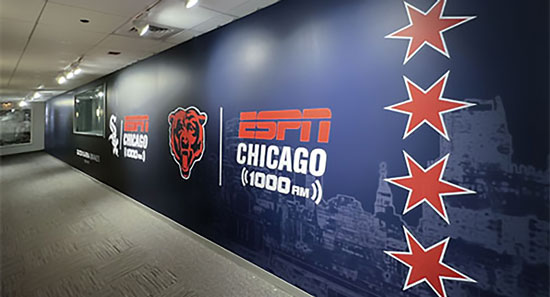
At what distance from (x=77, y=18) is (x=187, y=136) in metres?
1.73

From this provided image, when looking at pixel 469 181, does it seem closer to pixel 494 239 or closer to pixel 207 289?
pixel 494 239

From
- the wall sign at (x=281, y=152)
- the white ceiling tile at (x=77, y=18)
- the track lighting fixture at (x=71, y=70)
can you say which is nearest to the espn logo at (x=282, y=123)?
the wall sign at (x=281, y=152)

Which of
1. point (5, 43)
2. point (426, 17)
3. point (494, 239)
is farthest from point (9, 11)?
point (494, 239)

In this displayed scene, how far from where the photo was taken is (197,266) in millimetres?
3146

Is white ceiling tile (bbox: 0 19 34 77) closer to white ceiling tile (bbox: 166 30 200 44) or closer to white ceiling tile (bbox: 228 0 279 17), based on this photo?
white ceiling tile (bbox: 166 30 200 44)

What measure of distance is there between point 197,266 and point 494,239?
103 inches

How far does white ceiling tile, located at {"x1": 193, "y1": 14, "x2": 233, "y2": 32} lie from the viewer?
10.3ft

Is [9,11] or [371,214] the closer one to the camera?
[371,214]

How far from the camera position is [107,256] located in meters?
3.35

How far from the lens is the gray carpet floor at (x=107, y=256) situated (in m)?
2.71

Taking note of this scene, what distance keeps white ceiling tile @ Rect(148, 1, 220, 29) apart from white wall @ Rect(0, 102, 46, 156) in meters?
14.8

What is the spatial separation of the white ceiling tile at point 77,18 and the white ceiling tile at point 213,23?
0.79 meters

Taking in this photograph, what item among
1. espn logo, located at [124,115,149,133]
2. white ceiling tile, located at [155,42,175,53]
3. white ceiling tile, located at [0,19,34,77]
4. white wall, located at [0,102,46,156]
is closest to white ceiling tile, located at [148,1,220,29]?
white ceiling tile, located at [155,42,175,53]

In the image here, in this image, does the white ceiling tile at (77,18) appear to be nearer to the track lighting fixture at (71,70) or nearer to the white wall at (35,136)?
the track lighting fixture at (71,70)
